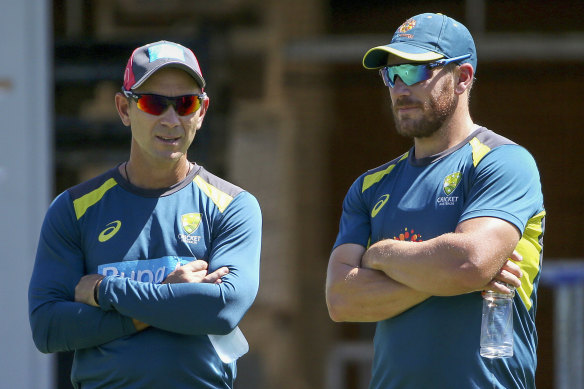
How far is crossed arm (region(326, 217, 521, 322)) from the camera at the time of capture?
109 inches

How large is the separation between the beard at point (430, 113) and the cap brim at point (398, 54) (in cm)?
11

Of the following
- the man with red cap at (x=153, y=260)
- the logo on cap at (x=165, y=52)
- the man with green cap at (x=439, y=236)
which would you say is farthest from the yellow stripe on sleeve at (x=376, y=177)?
the logo on cap at (x=165, y=52)

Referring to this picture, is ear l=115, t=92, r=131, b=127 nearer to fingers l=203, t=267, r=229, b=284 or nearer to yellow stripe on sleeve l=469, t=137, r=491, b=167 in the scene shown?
fingers l=203, t=267, r=229, b=284

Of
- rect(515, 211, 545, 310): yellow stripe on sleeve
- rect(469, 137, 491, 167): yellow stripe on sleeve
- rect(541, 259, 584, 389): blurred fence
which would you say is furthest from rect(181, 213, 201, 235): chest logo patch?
rect(541, 259, 584, 389): blurred fence

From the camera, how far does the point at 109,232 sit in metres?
3.02

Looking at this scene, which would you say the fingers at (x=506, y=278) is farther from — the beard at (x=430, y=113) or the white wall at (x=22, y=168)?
the white wall at (x=22, y=168)

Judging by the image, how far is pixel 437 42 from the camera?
3059mm

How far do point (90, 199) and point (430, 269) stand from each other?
3.70ft

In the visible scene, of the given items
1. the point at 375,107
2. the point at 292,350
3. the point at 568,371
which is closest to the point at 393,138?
the point at 375,107

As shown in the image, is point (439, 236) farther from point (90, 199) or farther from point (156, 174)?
point (90, 199)

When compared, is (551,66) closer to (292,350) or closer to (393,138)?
(393,138)

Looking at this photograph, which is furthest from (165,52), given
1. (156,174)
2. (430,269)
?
(430,269)

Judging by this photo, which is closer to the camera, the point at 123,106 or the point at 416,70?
the point at 416,70

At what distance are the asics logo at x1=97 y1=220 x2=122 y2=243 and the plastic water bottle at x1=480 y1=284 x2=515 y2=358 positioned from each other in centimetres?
117
